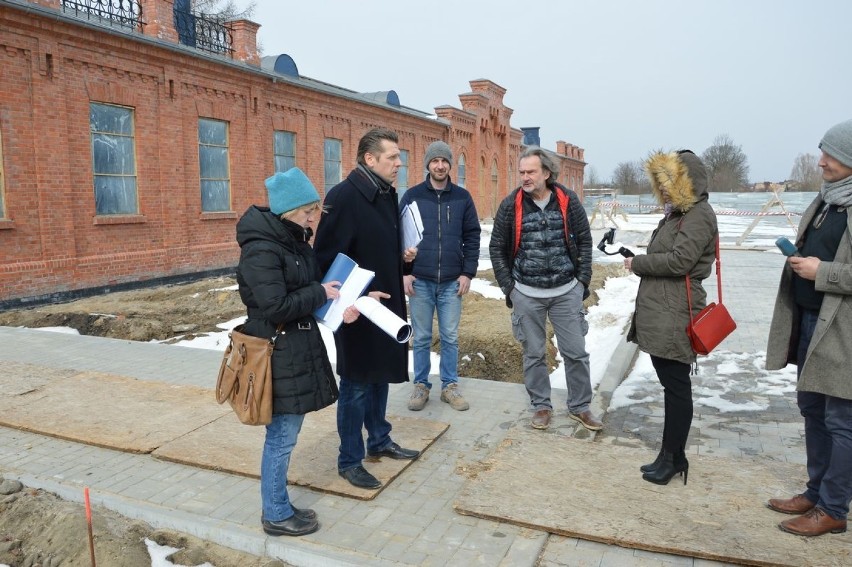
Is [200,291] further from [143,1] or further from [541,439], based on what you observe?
[541,439]

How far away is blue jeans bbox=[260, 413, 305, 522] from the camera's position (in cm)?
329

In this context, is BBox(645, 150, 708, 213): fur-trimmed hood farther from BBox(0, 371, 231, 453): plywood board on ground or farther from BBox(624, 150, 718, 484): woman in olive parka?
BBox(0, 371, 231, 453): plywood board on ground

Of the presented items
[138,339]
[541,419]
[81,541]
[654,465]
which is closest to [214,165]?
[138,339]

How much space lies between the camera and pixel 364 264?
12.9 ft

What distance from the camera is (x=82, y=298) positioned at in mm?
11945

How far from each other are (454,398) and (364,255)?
2.01m

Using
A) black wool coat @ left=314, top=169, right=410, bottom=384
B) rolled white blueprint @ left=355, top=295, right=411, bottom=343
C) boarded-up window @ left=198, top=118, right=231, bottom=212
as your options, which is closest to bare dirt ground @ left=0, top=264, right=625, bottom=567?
black wool coat @ left=314, top=169, right=410, bottom=384

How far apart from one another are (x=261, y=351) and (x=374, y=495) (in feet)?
4.02

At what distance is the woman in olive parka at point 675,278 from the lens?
12.6 feet

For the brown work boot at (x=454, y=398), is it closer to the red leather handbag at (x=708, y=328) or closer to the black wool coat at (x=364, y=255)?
the black wool coat at (x=364, y=255)

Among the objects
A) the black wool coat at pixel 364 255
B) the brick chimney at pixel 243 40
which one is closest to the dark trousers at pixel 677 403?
the black wool coat at pixel 364 255

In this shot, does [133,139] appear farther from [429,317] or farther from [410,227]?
[410,227]

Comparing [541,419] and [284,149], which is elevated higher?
[284,149]

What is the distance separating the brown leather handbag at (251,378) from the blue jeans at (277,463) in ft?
0.50
